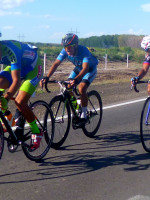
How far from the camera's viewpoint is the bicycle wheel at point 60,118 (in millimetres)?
5926

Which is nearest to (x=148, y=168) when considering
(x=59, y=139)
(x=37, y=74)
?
(x=59, y=139)

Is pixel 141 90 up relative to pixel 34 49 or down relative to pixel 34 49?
down

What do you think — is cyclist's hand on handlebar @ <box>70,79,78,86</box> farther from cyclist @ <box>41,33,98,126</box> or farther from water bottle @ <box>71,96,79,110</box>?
water bottle @ <box>71,96,79,110</box>

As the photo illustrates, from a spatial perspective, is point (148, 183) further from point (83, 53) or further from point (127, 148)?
point (83, 53)

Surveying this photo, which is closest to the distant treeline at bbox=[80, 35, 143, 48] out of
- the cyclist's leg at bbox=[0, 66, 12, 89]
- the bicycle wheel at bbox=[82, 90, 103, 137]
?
the bicycle wheel at bbox=[82, 90, 103, 137]

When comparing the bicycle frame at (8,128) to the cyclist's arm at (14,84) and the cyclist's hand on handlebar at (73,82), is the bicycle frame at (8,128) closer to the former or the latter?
the cyclist's arm at (14,84)

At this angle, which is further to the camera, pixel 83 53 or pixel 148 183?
pixel 83 53

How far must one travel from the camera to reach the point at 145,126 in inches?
237

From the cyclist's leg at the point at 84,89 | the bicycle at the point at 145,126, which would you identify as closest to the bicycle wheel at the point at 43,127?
the cyclist's leg at the point at 84,89

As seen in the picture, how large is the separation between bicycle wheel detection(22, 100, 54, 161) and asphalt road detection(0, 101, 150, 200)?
134 millimetres

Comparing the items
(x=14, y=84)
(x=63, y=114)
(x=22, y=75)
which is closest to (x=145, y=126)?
(x=63, y=114)

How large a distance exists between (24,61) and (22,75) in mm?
287

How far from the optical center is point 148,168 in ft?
17.6

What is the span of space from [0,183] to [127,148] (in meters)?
2.56
